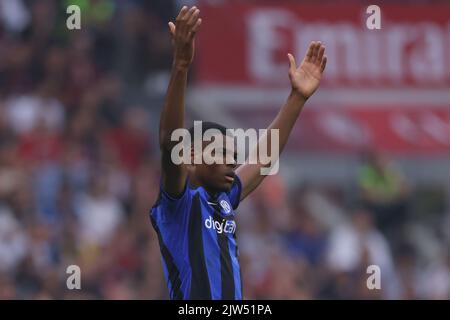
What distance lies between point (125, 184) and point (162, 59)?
2307 millimetres

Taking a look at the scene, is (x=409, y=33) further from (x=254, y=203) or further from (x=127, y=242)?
(x=127, y=242)

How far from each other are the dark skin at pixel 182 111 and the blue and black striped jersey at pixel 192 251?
0.10 metres

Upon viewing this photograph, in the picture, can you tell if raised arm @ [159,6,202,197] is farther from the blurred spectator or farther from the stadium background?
the blurred spectator

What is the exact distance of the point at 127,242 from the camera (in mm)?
13055

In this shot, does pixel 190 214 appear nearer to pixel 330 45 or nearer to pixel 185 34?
pixel 185 34

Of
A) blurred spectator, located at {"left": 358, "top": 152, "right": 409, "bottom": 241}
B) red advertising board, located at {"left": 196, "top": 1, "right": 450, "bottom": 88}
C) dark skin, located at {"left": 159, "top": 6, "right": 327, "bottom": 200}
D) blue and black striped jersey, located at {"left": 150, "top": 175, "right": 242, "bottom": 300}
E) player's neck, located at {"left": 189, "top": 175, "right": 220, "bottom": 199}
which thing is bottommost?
blue and black striped jersey, located at {"left": 150, "top": 175, "right": 242, "bottom": 300}

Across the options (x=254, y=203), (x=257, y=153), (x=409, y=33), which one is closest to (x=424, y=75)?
(x=409, y=33)

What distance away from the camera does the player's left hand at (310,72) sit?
7.26 meters

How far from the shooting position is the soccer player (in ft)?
20.6

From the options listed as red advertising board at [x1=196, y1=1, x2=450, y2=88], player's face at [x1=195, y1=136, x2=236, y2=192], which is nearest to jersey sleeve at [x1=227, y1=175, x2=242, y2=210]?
player's face at [x1=195, y1=136, x2=236, y2=192]

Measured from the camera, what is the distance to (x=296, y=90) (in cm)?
729

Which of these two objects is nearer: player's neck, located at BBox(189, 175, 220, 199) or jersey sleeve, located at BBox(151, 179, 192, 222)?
jersey sleeve, located at BBox(151, 179, 192, 222)

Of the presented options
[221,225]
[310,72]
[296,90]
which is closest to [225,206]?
[221,225]
